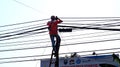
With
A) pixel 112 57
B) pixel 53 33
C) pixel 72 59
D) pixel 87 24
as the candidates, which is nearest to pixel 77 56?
pixel 72 59

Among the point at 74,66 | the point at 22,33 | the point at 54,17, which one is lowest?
the point at 74,66

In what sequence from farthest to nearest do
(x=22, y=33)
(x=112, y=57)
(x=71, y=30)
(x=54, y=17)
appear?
(x=112, y=57) → (x=22, y=33) → (x=71, y=30) → (x=54, y=17)

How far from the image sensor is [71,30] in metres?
15.4

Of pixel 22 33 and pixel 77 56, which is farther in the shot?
pixel 77 56

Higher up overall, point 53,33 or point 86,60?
point 53,33

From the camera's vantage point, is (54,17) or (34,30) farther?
(34,30)

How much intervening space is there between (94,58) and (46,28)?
558 cm

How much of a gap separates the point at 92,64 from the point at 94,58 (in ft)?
1.44

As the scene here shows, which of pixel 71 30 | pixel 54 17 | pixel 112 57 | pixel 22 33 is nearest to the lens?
pixel 54 17

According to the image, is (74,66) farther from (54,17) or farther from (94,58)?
(54,17)

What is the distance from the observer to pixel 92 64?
19812 millimetres

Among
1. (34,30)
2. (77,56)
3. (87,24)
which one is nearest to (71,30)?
(87,24)

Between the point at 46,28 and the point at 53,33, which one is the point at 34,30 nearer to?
the point at 46,28

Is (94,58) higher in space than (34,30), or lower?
lower
